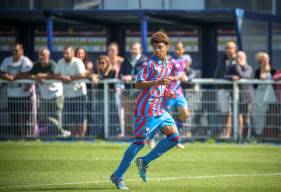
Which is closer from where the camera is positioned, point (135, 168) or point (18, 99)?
point (135, 168)

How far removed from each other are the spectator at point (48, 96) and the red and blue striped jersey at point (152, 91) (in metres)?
8.40

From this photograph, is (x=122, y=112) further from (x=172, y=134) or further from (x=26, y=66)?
(x=172, y=134)

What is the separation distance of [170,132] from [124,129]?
840cm

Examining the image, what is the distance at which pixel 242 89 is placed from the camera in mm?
20344

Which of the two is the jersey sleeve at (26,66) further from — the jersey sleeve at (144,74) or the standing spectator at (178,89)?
the jersey sleeve at (144,74)

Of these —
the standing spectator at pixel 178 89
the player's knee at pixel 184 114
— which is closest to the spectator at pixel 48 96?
the standing spectator at pixel 178 89

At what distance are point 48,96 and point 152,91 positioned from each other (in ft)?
28.6

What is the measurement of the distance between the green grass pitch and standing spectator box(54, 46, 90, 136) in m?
0.87

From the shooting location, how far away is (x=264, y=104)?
20.1 meters

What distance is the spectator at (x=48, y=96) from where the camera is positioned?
20.7 m

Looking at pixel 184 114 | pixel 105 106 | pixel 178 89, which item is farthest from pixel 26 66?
pixel 184 114

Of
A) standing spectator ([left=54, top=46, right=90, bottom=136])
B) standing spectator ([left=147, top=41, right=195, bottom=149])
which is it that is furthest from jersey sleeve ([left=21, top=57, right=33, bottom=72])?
standing spectator ([left=147, top=41, right=195, bottom=149])

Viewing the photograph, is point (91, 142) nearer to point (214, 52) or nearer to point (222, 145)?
point (222, 145)

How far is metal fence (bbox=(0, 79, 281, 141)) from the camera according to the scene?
20.2m
